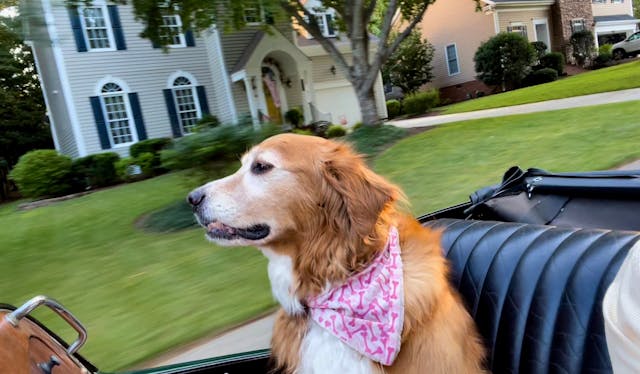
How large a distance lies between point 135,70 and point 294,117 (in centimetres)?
640

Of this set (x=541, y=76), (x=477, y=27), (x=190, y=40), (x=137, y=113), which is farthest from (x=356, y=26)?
(x=477, y=27)

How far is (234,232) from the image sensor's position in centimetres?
226

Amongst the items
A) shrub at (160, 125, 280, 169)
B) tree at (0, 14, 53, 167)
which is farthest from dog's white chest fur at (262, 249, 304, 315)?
tree at (0, 14, 53, 167)

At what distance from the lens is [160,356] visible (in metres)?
3.85

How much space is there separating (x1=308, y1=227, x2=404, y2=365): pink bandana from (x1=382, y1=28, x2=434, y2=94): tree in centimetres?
3038

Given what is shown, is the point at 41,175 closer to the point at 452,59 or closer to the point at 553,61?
the point at 452,59

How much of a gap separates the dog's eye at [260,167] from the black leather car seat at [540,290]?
1.03m

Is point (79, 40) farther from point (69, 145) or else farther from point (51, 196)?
point (51, 196)

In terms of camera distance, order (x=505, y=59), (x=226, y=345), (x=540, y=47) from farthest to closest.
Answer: (x=540, y=47)
(x=505, y=59)
(x=226, y=345)

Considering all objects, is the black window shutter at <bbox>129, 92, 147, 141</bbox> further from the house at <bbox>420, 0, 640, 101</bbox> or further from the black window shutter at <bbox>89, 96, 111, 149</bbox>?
the house at <bbox>420, 0, 640, 101</bbox>

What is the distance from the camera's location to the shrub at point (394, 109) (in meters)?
27.3

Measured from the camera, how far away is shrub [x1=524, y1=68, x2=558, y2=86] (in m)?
27.0

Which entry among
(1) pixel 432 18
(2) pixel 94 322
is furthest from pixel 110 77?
(1) pixel 432 18

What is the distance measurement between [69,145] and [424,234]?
1916cm
